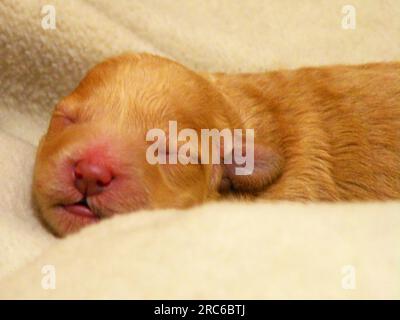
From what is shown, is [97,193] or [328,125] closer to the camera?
[97,193]

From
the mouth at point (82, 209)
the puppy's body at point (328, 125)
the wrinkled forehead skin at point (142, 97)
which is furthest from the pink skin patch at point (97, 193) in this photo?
the puppy's body at point (328, 125)

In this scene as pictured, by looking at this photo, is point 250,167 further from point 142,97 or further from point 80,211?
point 80,211

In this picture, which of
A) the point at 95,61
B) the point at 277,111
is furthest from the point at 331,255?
the point at 95,61

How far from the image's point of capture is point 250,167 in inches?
62.9

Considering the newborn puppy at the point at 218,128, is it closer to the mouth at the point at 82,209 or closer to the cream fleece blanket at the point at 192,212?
the mouth at the point at 82,209

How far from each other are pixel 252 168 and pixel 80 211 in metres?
0.45

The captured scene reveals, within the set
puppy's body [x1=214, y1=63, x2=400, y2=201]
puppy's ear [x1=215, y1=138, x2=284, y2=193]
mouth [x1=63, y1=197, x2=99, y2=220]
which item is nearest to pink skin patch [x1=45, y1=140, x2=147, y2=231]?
mouth [x1=63, y1=197, x2=99, y2=220]

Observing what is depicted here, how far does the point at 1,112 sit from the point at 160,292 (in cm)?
140

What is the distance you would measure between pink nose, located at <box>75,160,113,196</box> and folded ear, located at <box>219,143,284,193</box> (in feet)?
1.22

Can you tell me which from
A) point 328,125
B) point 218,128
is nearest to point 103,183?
point 218,128

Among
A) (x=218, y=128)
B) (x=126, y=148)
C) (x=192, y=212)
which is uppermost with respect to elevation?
(x=218, y=128)

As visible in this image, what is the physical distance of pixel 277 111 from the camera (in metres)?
1.80

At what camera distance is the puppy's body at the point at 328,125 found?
1675 millimetres
